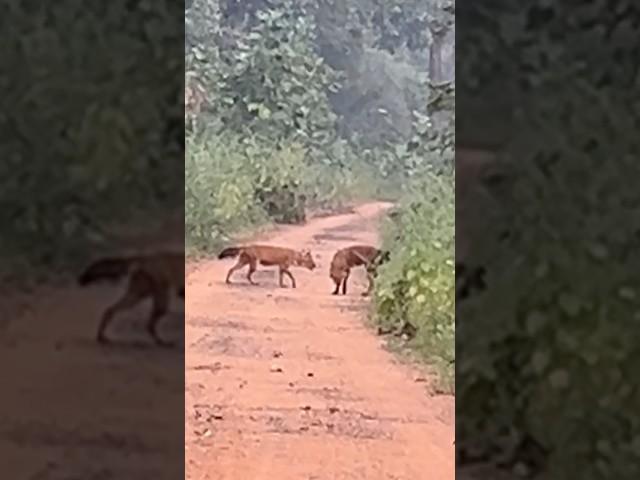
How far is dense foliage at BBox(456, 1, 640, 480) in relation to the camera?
1270mm

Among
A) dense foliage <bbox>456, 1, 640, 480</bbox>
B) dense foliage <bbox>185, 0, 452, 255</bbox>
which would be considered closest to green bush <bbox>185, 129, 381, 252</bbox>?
dense foliage <bbox>185, 0, 452, 255</bbox>

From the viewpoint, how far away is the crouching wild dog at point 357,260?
4.59 ft

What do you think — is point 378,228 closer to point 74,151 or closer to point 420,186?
point 420,186

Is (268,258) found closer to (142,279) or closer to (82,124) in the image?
(142,279)

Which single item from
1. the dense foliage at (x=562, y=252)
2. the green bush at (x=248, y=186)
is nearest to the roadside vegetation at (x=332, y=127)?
the green bush at (x=248, y=186)

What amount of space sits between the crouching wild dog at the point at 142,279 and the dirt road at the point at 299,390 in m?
0.06

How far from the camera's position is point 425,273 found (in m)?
1.40

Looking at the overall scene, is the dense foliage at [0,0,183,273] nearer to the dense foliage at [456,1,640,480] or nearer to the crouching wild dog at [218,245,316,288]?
the crouching wild dog at [218,245,316,288]

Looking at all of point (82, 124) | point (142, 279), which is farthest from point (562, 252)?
point (82, 124)

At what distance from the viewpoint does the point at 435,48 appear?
140cm

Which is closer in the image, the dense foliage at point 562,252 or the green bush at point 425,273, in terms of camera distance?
the dense foliage at point 562,252

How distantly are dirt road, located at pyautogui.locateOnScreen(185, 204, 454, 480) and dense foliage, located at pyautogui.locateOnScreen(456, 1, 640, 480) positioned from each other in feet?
0.43

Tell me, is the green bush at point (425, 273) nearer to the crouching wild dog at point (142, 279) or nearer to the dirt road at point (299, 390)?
the dirt road at point (299, 390)

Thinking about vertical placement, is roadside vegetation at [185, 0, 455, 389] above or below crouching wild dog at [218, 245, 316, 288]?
above
